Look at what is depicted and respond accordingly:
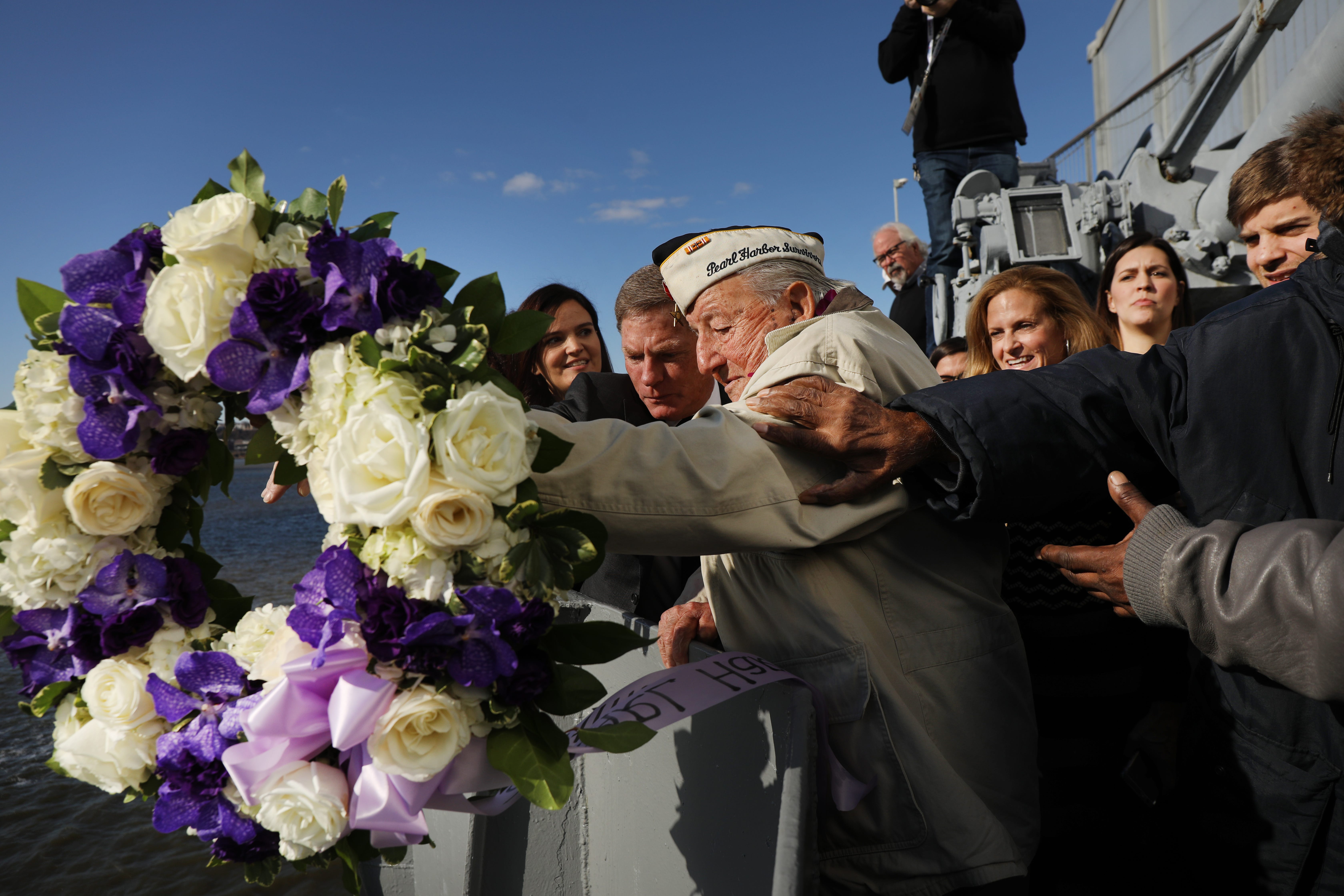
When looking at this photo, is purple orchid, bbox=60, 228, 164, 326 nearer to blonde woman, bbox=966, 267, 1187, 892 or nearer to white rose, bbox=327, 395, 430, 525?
white rose, bbox=327, 395, 430, 525

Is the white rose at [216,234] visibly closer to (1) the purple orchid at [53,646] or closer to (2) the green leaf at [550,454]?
(2) the green leaf at [550,454]

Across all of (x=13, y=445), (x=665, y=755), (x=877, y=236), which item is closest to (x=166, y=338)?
(x=13, y=445)

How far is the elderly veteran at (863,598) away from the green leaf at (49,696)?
879 mm

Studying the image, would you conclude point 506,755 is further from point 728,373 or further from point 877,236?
point 877,236

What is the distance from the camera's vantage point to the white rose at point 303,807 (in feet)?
3.51

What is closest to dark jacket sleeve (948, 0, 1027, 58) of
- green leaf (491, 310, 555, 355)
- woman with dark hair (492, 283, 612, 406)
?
woman with dark hair (492, 283, 612, 406)

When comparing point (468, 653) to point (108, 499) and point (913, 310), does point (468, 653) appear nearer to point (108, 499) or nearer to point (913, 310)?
point (108, 499)

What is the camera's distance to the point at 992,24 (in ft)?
18.4

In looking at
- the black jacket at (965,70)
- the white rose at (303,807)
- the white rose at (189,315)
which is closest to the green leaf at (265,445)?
the white rose at (189,315)

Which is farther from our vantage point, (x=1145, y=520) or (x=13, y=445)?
(x=1145, y=520)

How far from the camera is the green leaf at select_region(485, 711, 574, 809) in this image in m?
1.06

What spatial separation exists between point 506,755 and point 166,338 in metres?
0.74

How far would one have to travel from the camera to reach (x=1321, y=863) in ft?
4.96

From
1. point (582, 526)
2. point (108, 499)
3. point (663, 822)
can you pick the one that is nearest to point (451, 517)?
point (582, 526)
